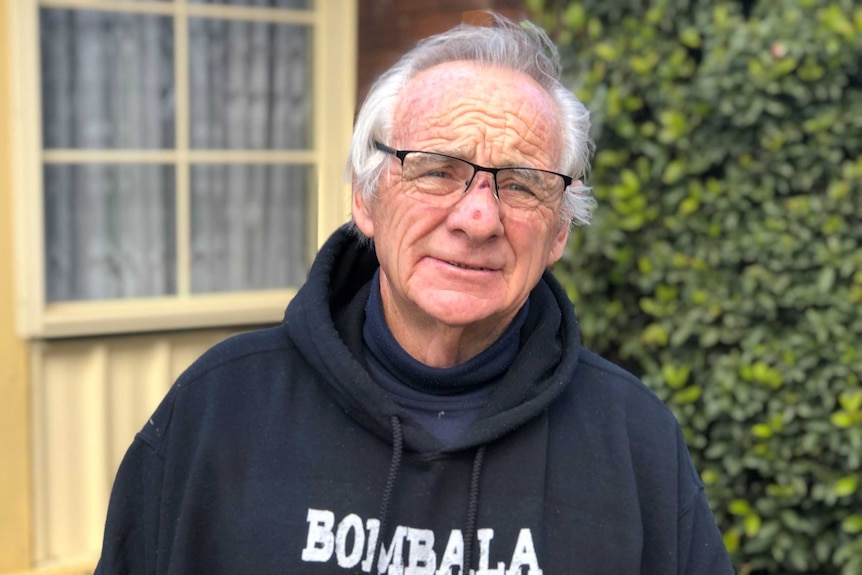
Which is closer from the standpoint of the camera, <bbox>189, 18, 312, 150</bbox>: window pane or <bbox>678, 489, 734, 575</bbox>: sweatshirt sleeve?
<bbox>678, 489, 734, 575</bbox>: sweatshirt sleeve

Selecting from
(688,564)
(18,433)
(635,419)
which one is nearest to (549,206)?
(635,419)

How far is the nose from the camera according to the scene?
68.2 inches

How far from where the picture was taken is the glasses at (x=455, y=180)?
5.77ft

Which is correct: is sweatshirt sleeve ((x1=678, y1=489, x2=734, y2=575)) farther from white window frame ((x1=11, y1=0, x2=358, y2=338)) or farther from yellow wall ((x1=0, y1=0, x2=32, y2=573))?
yellow wall ((x1=0, y1=0, x2=32, y2=573))

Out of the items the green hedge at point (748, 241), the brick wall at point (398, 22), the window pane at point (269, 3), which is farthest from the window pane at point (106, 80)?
the green hedge at point (748, 241)

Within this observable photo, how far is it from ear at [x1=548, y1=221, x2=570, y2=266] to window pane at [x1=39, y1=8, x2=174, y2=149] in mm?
2465

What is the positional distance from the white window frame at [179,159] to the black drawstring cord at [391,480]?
78.1 inches

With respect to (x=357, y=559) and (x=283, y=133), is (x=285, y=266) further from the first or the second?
(x=357, y=559)

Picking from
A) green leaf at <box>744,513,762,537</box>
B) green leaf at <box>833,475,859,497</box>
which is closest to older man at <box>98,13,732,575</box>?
green leaf at <box>833,475,859,497</box>

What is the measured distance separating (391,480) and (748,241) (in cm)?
210

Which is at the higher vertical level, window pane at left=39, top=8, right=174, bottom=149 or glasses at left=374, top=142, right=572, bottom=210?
window pane at left=39, top=8, right=174, bottom=149

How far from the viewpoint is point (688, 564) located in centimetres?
184

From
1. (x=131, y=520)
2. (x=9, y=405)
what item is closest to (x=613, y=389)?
(x=131, y=520)

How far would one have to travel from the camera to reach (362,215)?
1915mm
